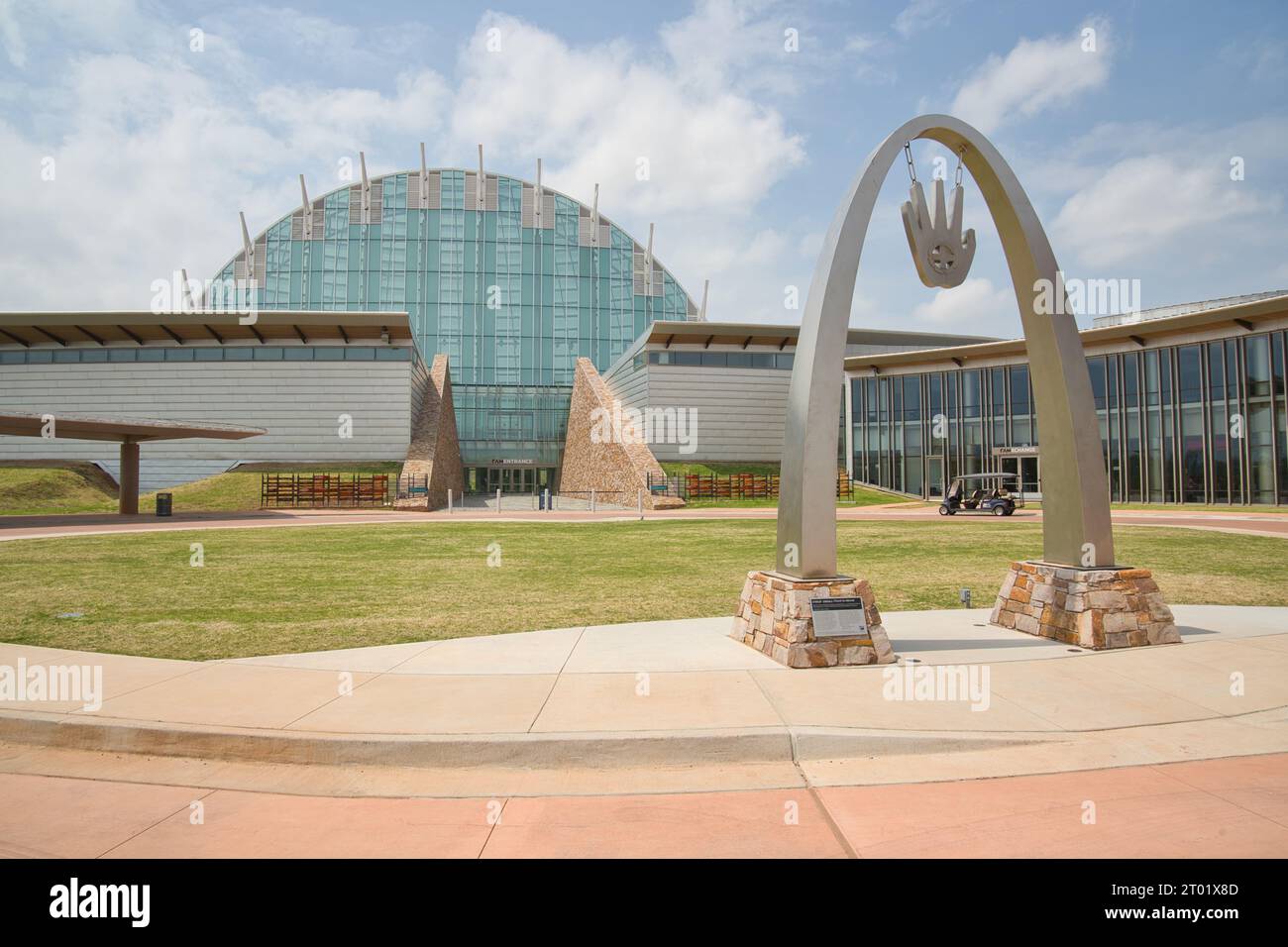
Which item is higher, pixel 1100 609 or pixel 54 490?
pixel 54 490

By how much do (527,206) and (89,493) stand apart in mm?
44890

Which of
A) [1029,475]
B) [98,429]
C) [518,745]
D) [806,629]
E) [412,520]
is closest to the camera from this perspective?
[518,745]

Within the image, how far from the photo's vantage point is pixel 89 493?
140ft

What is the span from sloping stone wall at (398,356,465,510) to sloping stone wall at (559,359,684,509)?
348 inches

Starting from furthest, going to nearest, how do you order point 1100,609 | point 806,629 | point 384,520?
point 384,520
point 1100,609
point 806,629

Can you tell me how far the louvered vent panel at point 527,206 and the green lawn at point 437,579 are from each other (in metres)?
55.4

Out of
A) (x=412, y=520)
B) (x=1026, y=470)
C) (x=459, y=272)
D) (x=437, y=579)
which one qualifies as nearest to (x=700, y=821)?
(x=437, y=579)

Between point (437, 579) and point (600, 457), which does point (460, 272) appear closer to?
point (600, 457)

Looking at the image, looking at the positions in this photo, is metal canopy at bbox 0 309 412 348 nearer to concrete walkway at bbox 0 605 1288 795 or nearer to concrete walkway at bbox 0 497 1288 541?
concrete walkway at bbox 0 497 1288 541

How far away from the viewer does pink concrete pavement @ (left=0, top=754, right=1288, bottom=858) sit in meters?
3.70

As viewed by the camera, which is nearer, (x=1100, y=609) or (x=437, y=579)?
(x=1100, y=609)

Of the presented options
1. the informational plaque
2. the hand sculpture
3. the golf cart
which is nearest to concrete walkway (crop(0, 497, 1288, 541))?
the golf cart

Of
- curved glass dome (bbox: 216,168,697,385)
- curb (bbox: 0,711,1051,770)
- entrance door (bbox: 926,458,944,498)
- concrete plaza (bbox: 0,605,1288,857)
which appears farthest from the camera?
curved glass dome (bbox: 216,168,697,385)
